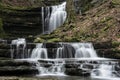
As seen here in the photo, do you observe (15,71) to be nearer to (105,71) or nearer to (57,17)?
(105,71)

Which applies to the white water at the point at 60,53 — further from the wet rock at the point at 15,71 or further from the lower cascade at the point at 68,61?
the wet rock at the point at 15,71

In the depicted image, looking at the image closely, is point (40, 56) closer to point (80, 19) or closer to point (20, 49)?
point (20, 49)

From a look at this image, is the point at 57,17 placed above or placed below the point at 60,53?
above

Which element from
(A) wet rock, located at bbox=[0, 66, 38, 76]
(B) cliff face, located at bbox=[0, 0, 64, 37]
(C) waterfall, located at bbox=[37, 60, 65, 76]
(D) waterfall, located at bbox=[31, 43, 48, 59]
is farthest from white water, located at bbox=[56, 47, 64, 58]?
(B) cliff face, located at bbox=[0, 0, 64, 37]

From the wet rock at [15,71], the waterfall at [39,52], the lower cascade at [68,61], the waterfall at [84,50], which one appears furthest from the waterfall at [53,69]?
the waterfall at [84,50]

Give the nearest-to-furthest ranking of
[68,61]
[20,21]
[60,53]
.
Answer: [68,61] < [60,53] < [20,21]

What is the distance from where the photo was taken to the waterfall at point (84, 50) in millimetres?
18719

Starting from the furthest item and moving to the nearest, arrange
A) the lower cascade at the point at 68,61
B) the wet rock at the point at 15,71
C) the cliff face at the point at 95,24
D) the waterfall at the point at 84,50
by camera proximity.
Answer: the cliff face at the point at 95,24, the waterfall at the point at 84,50, the lower cascade at the point at 68,61, the wet rock at the point at 15,71

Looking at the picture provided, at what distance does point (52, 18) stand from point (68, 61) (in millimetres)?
14551

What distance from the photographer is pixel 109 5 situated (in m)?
26.2

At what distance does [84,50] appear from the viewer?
62.3 ft

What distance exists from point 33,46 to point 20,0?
58.5 ft

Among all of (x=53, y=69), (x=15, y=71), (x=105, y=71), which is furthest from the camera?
(x=53, y=69)

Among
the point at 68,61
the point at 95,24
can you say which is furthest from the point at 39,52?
the point at 95,24
